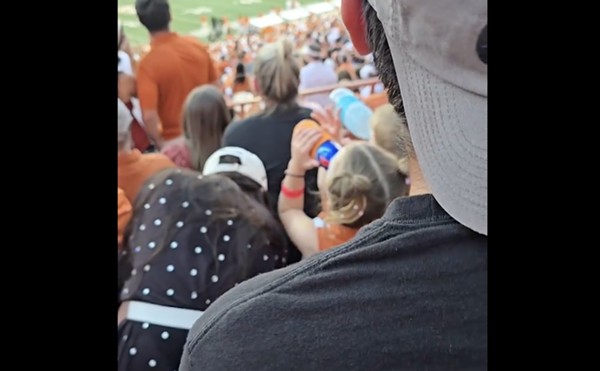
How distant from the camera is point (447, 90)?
693 mm

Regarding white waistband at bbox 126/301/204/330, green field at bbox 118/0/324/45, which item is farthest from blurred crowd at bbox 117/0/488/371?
green field at bbox 118/0/324/45

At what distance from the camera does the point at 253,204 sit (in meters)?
1.58

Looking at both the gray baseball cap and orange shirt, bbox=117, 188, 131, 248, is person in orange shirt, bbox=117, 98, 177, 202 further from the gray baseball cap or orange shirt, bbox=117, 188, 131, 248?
the gray baseball cap

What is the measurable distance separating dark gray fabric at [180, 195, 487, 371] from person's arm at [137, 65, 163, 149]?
2.47m

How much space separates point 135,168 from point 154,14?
1407 mm

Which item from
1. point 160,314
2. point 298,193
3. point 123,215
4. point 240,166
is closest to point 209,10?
point 298,193

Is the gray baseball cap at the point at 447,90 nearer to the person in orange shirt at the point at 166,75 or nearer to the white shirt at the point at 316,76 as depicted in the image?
the person in orange shirt at the point at 166,75

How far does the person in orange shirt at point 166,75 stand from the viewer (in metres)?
3.15

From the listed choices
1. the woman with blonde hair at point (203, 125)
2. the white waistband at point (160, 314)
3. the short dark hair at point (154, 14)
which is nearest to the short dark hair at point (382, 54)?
the white waistband at point (160, 314)

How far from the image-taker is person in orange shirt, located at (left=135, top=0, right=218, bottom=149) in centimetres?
315

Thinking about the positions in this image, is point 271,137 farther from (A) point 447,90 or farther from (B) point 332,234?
(A) point 447,90

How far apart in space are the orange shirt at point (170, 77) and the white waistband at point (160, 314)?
1757 millimetres

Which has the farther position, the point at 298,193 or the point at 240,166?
the point at 298,193
